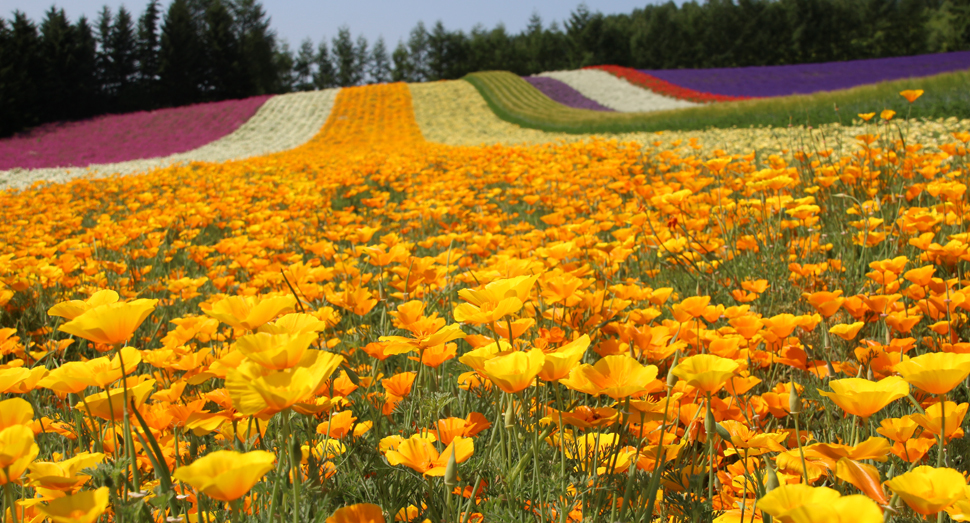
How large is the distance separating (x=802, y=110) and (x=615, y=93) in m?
18.1

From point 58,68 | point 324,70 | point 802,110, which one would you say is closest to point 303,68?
point 324,70

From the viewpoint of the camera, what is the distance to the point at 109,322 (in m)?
0.80

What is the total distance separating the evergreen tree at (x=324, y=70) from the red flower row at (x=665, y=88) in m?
35.6

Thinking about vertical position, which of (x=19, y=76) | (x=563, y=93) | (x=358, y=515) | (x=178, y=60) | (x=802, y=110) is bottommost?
(x=358, y=515)

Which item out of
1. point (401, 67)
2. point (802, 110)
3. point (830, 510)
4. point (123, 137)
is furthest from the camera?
point (401, 67)

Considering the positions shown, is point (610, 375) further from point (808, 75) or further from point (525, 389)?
point (808, 75)

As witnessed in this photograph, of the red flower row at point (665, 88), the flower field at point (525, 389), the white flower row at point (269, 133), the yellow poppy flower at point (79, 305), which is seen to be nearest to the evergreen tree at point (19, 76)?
the white flower row at point (269, 133)

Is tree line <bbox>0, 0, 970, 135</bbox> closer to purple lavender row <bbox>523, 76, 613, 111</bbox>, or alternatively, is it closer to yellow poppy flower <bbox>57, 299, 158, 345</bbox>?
purple lavender row <bbox>523, 76, 613, 111</bbox>

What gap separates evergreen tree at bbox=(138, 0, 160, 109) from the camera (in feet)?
119

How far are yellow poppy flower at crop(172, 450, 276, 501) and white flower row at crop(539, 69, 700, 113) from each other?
20.9 metres

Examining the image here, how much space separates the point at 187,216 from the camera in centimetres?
402

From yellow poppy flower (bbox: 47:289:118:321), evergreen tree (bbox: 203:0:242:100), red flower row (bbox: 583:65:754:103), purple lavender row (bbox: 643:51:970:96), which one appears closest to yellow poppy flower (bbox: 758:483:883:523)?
yellow poppy flower (bbox: 47:289:118:321)

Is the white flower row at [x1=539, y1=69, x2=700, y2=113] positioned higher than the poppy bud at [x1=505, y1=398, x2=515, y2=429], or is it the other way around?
the white flower row at [x1=539, y1=69, x2=700, y2=113]

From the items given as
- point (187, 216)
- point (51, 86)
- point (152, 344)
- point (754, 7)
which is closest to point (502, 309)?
point (152, 344)
